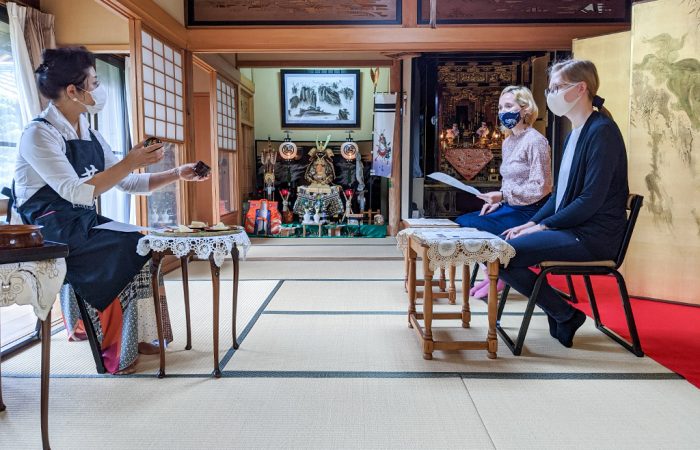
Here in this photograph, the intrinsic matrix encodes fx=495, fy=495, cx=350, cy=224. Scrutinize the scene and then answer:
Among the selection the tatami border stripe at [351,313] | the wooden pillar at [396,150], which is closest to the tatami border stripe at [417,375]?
the tatami border stripe at [351,313]

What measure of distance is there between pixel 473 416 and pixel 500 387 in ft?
0.96

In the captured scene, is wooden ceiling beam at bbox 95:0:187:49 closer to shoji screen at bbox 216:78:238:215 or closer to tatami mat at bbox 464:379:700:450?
shoji screen at bbox 216:78:238:215

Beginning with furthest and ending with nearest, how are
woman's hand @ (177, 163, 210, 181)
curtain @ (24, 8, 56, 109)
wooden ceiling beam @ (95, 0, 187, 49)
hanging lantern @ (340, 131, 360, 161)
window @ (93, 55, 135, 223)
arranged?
hanging lantern @ (340, 131, 360, 161)
window @ (93, 55, 135, 223)
curtain @ (24, 8, 56, 109)
wooden ceiling beam @ (95, 0, 187, 49)
woman's hand @ (177, 163, 210, 181)

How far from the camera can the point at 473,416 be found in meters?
1.70

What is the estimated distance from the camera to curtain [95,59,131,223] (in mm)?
5328

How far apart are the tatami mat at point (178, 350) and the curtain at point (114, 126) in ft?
8.63

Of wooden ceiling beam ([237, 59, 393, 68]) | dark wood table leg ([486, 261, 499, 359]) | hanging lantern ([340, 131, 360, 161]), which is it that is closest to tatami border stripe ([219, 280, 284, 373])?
dark wood table leg ([486, 261, 499, 359])

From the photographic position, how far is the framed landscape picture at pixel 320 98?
333 inches

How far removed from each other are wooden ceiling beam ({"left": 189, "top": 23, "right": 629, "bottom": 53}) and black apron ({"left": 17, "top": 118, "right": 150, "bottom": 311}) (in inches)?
119

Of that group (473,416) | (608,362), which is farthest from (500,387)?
(608,362)

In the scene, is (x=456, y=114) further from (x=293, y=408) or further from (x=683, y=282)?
(x=293, y=408)

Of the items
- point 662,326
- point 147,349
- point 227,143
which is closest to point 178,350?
point 147,349

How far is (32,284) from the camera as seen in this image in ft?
4.81

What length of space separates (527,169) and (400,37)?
91.7 inches
